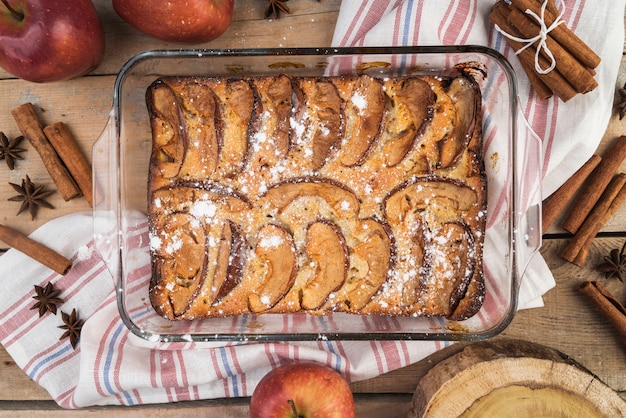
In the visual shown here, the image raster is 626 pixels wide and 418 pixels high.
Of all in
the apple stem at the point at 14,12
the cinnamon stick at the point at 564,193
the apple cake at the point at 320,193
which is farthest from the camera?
the cinnamon stick at the point at 564,193

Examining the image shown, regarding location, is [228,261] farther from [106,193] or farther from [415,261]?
[415,261]

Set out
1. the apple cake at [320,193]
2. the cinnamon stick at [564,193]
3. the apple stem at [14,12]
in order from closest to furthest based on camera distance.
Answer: the apple stem at [14,12], the apple cake at [320,193], the cinnamon stick at [564,193]

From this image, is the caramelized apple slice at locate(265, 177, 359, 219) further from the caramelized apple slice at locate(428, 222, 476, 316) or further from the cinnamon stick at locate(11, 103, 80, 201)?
the cinnamon stick at locate(11, 103, 80, 201)

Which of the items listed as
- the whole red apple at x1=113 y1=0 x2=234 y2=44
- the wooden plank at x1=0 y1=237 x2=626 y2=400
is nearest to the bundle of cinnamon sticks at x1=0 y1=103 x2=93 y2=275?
the whole red apple at x1=113 y1=0 x2=234 y2=44

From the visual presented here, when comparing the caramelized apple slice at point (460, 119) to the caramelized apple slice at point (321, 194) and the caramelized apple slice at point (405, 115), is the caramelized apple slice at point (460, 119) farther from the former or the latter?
the caramelized apple slice at point (321, 194)

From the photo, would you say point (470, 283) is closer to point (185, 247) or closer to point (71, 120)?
point (185, 247)

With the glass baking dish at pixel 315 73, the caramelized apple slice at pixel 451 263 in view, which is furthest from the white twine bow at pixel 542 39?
the caramelized apple slice at pixel 451 263
